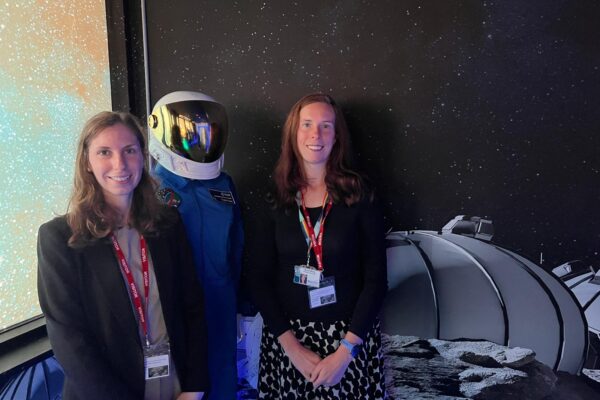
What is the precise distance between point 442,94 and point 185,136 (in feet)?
3.68

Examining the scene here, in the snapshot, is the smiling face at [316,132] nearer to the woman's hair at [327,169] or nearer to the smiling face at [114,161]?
the woman's hair at [327,169]

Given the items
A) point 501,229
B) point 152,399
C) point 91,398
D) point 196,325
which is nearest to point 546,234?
point 501,229

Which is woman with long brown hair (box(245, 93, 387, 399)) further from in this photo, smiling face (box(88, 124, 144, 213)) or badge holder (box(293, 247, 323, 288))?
smiling face (box(88, 124, 144, 213))

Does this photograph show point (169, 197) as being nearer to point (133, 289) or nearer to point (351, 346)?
point (133, 289)

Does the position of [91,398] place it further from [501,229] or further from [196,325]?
[501,229]

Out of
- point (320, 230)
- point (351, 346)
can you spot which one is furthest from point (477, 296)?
point (320, 230)

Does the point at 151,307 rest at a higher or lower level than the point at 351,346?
higher

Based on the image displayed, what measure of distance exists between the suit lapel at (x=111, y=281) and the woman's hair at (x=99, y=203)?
4 cm

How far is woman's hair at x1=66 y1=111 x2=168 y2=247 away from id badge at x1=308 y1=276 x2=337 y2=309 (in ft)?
2.00

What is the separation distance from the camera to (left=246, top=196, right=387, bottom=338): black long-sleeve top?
1485 mm

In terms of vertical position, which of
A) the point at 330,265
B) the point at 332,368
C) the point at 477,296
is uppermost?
the point at 330,265

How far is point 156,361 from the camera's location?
1188mm

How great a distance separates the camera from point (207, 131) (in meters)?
1.66

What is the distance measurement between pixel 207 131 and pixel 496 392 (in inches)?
68.6
